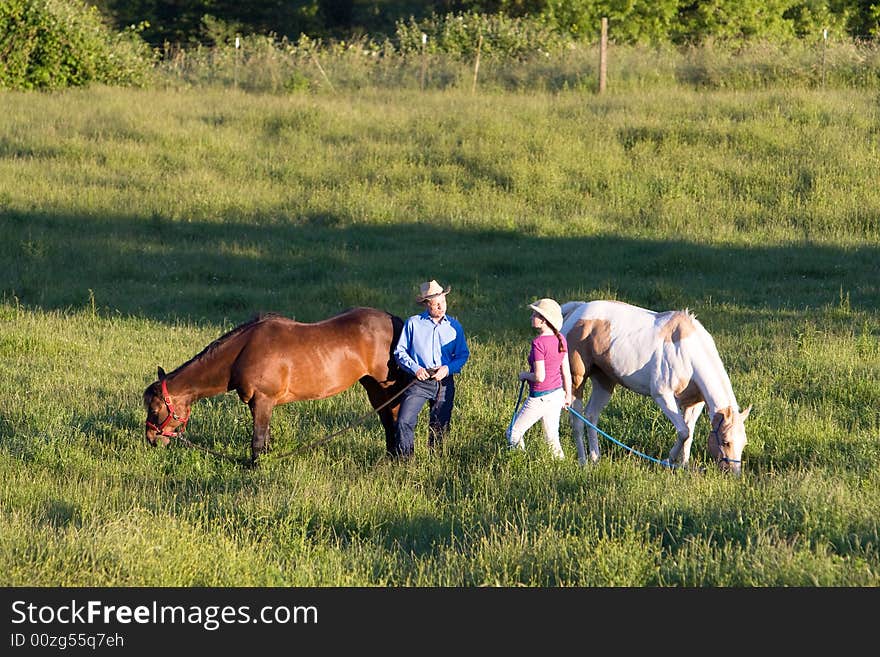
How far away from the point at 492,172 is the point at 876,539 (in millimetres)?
17026

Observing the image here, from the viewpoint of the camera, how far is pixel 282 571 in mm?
6359

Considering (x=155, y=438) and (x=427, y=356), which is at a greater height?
(x=427, y=356)

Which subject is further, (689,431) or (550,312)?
(689,431)

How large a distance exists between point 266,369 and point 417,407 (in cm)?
124

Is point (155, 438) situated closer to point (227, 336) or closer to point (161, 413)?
point (161, 413)

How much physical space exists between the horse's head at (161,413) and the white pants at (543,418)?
2.62 m

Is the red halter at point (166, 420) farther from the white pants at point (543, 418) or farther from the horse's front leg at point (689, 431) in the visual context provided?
the horse's front leg at point (689, 431)

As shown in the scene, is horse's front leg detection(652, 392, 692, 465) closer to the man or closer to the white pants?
the white pants

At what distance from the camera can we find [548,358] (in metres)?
8.50

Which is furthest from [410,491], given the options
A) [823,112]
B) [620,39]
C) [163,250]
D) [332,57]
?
[620,39]

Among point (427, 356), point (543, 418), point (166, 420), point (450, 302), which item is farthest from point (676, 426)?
point (450, 302)

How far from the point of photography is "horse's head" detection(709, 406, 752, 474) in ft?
27.5

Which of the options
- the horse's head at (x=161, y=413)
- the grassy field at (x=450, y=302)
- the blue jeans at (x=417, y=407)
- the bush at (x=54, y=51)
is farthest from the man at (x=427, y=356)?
the bush at (x=54, y=51)

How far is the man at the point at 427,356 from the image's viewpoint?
8797 millimetres
